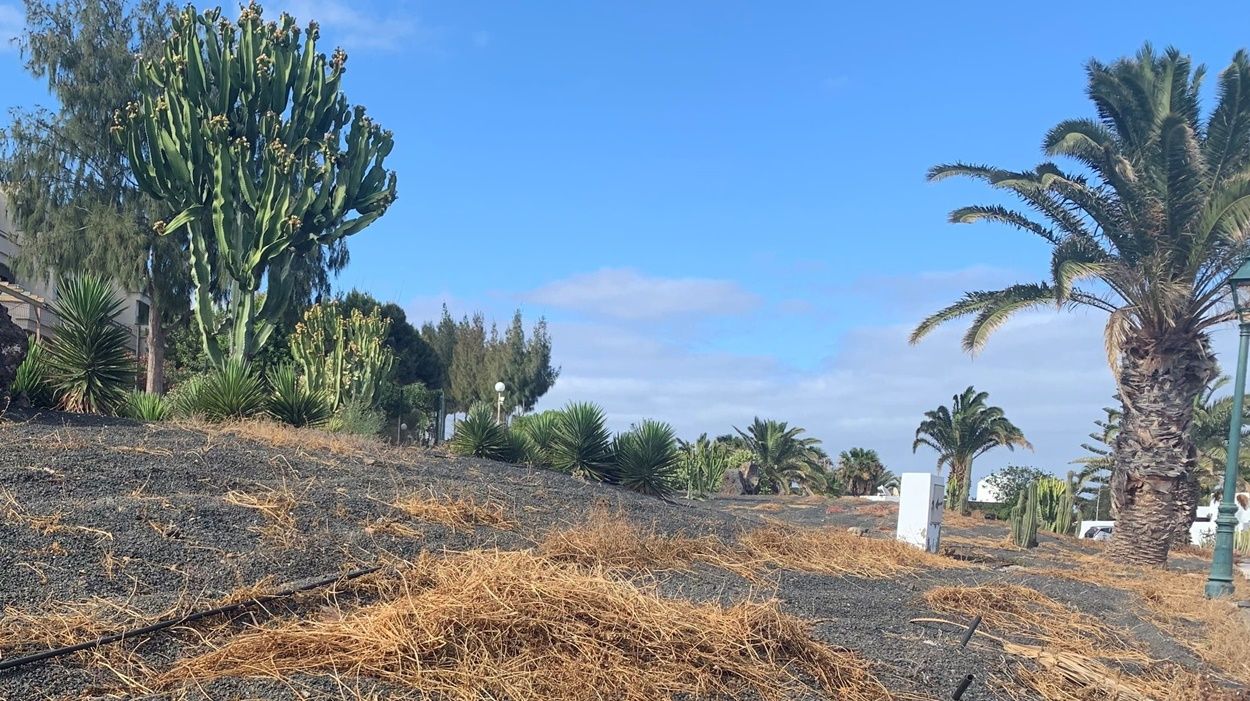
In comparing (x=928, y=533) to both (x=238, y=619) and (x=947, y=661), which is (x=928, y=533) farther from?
(x=238, y=619)

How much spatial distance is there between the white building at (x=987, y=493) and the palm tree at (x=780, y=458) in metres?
5.93

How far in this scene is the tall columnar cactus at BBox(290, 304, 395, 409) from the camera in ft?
54.7

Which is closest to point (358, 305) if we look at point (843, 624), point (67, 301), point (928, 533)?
point (67, 301)

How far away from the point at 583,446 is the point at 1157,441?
8686 millimetres

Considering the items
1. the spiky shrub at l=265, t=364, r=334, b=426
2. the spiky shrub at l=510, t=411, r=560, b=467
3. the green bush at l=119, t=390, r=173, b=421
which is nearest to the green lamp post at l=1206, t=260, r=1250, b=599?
the spiky shrub at l=510, t=411, r=560, b=467

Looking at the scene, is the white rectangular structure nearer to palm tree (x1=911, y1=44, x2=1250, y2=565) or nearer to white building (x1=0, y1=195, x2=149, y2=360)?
palm tree (x1=911, y1=44, x2=1250, y2=565)

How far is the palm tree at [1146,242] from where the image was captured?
1412 centimetres

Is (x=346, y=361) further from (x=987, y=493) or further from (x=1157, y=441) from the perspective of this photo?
(x=987, y=493)

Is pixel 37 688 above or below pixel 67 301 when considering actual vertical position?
below

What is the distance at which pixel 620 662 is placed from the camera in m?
4.38

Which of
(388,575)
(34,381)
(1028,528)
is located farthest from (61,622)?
(1028,528)

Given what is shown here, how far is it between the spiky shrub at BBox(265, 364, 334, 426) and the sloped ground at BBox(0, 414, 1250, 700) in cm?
189

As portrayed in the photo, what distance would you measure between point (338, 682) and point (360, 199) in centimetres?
1510

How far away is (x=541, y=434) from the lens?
15578mm
